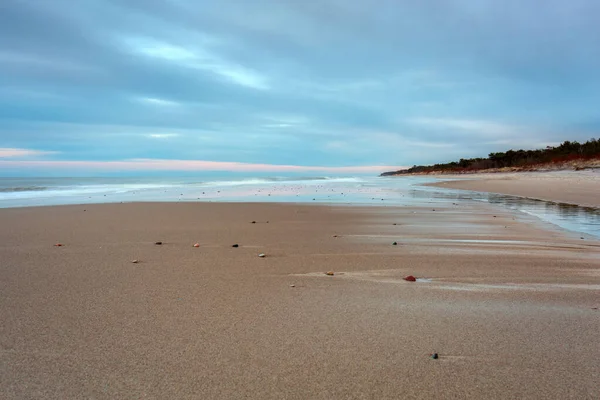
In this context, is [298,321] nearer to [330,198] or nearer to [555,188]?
[330,198]

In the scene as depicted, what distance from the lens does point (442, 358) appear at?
7.52 ft

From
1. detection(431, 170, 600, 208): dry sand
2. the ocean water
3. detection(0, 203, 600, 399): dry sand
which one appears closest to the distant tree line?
detection(431, 170, 600, 208): dry sand

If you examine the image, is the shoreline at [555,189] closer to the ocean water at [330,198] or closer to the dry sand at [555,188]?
the dry sand at [555,188]

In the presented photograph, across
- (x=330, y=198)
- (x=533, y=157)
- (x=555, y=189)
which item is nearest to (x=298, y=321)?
(x=330, y=198)

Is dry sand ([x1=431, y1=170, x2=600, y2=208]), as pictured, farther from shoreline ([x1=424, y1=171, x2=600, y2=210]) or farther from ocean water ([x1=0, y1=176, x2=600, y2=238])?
ocean water ([x1=0, y1=176, x2=600, y2=238])

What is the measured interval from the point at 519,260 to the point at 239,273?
327 centimetres

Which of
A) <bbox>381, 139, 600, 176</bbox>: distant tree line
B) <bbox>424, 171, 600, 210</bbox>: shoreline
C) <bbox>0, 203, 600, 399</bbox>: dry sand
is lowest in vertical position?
<bbox>424, 171, 600, 210</bbox>: shoreline

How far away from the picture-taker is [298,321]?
286cm

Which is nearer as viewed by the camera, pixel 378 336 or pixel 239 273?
pixel 378 336

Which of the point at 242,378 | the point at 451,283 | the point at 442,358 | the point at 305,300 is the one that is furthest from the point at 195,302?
the point at 451,283

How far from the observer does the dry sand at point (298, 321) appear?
6.72 ft

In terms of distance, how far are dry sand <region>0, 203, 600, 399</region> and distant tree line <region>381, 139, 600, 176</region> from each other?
162ft

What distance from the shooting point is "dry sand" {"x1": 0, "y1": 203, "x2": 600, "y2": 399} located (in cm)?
205

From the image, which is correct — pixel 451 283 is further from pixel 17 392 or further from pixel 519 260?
pixel 17 392
